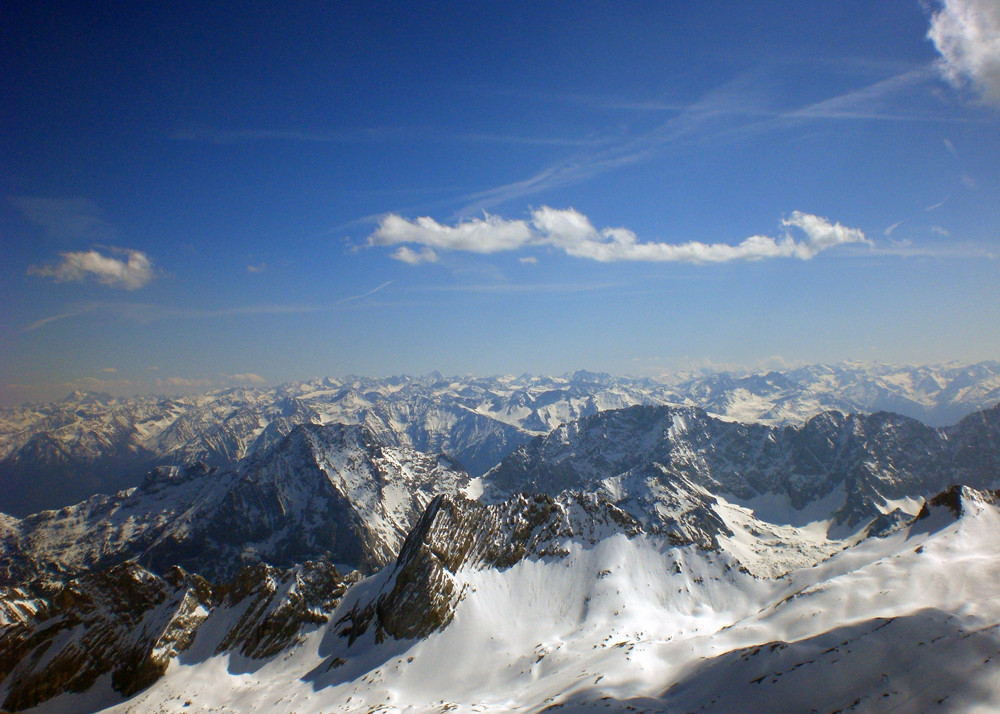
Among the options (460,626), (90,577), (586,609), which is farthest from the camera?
(90,577)

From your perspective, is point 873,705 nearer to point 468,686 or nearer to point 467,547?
point 468,686

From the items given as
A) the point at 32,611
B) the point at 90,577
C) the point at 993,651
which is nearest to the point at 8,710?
the point at 90,577

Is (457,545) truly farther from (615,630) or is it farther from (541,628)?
(615,630)

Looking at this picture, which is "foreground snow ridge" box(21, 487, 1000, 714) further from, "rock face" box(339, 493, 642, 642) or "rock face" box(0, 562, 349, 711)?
"rock face" box(0, 562, 349, 711)

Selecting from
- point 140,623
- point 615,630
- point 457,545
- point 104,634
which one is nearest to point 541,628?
point 615,630

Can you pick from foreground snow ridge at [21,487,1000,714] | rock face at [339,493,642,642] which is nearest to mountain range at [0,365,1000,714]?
foreground snow ridge at [21,487,1000,714]

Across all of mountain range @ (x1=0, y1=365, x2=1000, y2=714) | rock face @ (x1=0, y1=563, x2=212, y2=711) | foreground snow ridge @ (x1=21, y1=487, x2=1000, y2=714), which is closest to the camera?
foreground snow ridge @ (x1=21, y1=487, x2=1000, y2=714)
